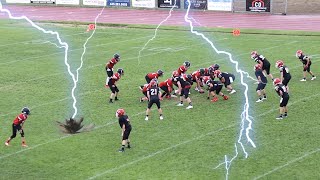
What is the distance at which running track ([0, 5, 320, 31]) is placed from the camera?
37.7 metres

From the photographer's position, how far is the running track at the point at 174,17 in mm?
37737

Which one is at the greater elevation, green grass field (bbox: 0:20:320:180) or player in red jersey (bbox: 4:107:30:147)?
player in red jersey (bbox: 4:107:30:147)

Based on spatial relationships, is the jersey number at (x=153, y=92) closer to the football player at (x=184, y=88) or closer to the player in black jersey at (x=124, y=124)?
the football player at (x=184, y=88)

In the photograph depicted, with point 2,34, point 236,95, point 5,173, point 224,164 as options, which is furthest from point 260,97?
point 2,34

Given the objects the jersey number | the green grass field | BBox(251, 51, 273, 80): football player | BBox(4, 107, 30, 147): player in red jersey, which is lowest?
the green grass field

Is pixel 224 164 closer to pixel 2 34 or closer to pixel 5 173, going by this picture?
pixel 5 173

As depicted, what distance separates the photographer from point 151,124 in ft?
63.7

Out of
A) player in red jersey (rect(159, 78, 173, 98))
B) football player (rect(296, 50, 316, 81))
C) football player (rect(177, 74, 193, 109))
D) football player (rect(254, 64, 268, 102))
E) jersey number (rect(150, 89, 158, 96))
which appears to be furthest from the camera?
football player (rect(296, 50, 316, 81))

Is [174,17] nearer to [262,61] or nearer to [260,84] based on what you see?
[262,61]

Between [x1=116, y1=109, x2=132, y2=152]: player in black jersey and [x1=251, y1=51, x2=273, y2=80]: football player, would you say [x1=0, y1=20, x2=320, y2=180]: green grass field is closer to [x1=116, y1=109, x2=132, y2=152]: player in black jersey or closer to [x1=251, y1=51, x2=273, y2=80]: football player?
[x1=116, y1=109, x2=132, y2=152]: player in black jersey

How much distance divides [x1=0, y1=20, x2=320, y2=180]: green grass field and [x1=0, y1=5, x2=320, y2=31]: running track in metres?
6.14

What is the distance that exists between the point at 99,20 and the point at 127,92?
18777 mm

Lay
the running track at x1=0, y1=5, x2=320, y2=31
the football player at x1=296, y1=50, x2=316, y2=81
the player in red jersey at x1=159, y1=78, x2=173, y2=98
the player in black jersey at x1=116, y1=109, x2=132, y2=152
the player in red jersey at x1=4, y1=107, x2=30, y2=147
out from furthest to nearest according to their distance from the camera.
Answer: the running track at x1=0, y1=5, x2=320, y2=31, the football player at x1=296, y1=50, x2=316, y2=81, the player in red jersey at x1=159, y1=78, x2=173, y2=98, the player in red jersey at x1=4, y1=107, x2=30, y2=147, the player in black jersey at x1=116, y1=109, x2=132, y2=152

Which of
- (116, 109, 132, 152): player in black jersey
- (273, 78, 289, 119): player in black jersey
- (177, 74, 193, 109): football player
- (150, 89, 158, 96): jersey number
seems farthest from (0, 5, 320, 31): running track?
(116, 109, 132, 152): player in black jersey
